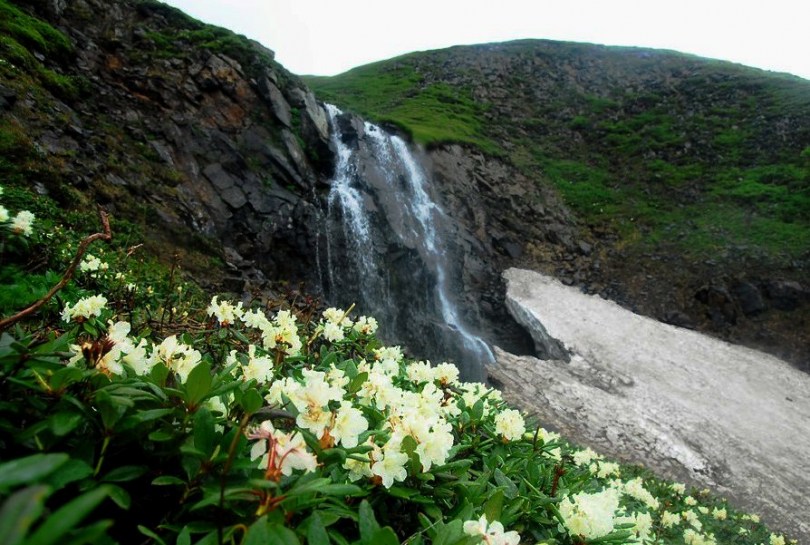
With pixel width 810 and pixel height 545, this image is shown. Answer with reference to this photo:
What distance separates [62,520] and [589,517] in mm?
1700

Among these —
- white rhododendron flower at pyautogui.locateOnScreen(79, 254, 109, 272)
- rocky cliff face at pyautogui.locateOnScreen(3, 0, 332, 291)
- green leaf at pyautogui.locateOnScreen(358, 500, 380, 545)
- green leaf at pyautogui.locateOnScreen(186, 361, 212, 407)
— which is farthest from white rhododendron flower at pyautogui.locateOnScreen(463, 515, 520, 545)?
rocky cliff face at pyautogui.locateOnScreen(3, 0, 332, 291)

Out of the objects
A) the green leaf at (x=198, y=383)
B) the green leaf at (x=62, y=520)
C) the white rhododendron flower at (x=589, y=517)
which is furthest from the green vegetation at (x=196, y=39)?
the green leaf at (x=62, y=520)

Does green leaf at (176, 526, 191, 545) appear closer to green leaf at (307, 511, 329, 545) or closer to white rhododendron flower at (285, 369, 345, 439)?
green leaf at (307, 511, 329, 545)

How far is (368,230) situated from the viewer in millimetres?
17781

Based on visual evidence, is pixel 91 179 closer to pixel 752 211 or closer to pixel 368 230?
pixel 368 230

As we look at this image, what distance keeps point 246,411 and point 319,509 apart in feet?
1.11

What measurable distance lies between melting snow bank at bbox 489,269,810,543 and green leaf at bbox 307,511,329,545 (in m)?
13.6

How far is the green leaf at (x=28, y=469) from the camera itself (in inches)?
26.0

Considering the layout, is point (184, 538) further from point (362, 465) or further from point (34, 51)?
point (34, 51)

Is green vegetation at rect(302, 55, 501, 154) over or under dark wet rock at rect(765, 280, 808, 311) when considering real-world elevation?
over

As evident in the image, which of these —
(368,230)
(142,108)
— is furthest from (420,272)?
(142,108)

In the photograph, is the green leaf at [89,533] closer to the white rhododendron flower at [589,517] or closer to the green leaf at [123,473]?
the green leaf at [123,473]

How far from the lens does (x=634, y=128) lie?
3581 cm

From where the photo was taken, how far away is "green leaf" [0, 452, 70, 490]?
660 millimetres
